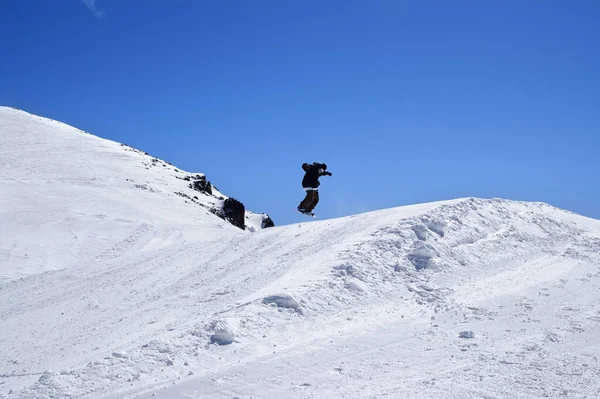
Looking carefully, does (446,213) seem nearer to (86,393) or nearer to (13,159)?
(86,393)

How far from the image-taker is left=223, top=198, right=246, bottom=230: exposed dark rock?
37062 millimetres

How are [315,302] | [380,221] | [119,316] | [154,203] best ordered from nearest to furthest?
1. [315,302]
2. [119,316]
3. [380,221]
4. [154,203]

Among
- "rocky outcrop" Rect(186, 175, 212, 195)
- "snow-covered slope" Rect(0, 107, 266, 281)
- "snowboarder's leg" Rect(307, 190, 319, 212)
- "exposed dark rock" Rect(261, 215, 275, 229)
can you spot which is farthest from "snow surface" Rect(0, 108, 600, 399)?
"exposed dark rock" Rect(261, 215, 275, 229)

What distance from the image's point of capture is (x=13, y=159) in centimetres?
3422

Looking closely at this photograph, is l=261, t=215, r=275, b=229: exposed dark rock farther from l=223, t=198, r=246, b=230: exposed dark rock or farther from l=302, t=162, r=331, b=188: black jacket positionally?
l=302, t=162, r=331, b=188: black jacket

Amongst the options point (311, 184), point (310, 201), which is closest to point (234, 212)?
point (310, 201)

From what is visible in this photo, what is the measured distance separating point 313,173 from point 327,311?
11.1m

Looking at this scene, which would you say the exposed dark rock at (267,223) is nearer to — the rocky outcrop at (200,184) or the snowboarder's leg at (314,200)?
the rocky outcrop at (200,184)

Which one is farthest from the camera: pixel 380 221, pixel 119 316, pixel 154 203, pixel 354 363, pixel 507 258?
pixel 154 203

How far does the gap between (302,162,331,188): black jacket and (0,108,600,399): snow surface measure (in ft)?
13.5

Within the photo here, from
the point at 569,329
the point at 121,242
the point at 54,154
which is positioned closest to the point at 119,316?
the point at 569,329

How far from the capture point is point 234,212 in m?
38.1

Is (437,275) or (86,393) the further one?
(437,275)

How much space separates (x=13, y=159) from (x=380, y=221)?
1170 inches
